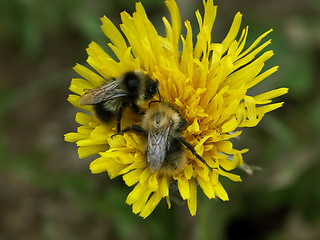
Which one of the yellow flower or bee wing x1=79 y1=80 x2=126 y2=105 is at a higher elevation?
bee wing x1=79 y1=80 x2=126 y2=105

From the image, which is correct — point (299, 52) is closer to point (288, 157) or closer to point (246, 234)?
point (288, 157)

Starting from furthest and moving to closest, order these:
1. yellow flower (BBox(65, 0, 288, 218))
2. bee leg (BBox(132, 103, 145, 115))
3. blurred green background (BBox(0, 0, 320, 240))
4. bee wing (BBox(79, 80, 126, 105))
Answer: blurred green background (BBox(0, 0, 320, 240)) → bee leg (BBox(132, 103, 145, 115)) → bee wing (BBox(79, 80, 126, 105)) → yellow flower (BBox(65, 0, 288, 218))

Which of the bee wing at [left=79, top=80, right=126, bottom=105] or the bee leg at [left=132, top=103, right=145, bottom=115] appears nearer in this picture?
the bee wing at [left=79, top=80, right=126, bottom=105]

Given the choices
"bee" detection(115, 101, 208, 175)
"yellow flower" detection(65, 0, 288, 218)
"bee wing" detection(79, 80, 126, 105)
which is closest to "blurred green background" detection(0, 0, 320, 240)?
"yellow flower" detection(65, 0, 288, 218)

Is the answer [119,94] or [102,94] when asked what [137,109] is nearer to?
[119,94]

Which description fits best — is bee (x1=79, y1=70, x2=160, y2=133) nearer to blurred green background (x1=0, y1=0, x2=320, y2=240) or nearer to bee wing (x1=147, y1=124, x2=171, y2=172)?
bee wing (x1=147, y1=124, x2=171, y2=172)

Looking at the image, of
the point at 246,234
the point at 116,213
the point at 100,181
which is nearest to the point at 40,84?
the point at 100,181
